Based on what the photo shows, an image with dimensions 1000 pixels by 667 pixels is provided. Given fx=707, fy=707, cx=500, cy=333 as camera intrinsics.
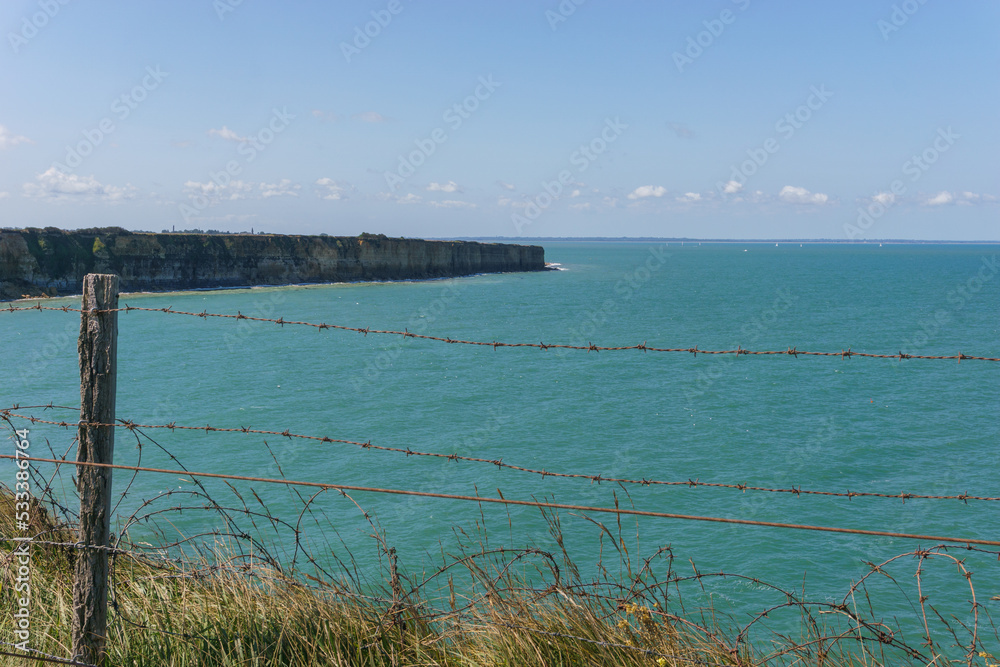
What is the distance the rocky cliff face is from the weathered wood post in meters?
60.5

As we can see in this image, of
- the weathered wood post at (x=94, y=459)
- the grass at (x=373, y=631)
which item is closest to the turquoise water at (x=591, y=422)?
the grass at (x=373, y=631)

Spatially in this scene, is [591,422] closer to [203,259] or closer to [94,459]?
[94,459]

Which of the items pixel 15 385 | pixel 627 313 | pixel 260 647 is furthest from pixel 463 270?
pixel 260 647

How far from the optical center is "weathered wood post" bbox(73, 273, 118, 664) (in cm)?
327

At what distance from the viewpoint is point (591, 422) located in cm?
1992

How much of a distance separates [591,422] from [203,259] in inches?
2238

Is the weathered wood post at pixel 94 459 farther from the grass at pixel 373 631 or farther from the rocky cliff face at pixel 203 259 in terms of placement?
the rocky cliff face at pixel 203 259

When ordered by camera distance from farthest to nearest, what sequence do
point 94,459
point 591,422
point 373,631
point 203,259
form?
1. point 203,259
2. point 591,422
3. point 373,631
4. point 94,459

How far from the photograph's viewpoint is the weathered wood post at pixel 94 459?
129 inches

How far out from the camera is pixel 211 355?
31.9 metres

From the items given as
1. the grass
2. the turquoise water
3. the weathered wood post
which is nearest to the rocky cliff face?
the turquoise water

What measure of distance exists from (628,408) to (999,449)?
9.51m

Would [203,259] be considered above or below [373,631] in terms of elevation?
above

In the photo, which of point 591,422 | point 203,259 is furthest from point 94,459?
point 203,259
